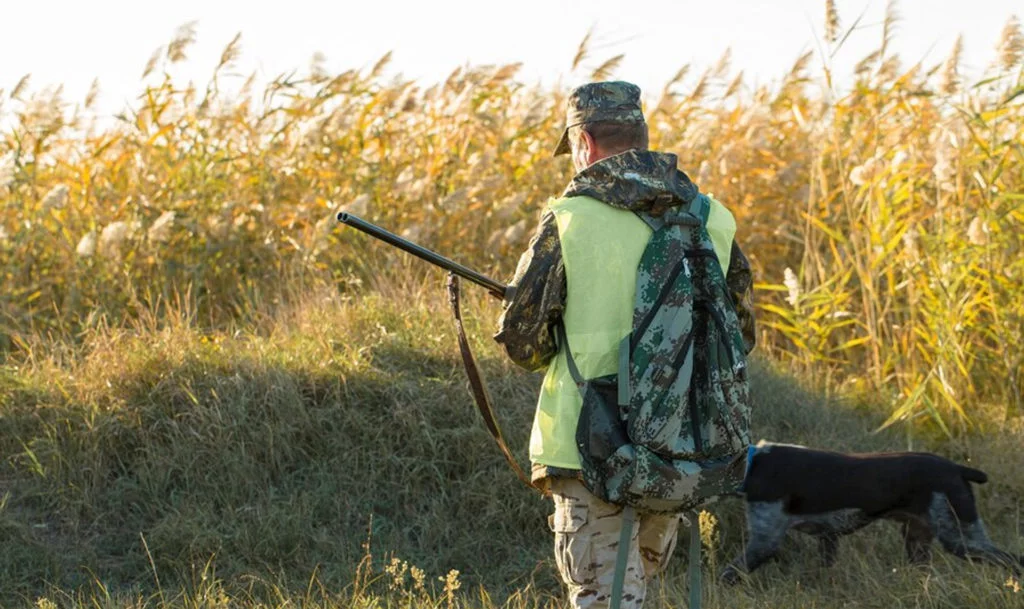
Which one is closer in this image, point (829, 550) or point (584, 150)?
point (584, 150)

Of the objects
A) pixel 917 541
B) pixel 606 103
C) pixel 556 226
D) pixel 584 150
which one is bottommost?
pixel 917 541

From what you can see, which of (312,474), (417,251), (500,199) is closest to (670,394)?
(417,251)

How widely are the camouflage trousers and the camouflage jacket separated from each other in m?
0.44

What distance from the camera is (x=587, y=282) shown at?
3240mm

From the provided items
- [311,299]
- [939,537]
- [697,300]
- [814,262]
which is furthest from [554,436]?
[814,262]

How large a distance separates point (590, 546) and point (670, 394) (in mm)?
504

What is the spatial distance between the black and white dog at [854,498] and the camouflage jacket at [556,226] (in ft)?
7.18

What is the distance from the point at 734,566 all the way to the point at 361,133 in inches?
174

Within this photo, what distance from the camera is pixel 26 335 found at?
7.42 metres

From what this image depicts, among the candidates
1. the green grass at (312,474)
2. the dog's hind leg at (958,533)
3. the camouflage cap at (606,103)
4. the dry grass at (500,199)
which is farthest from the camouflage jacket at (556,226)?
the dry grass at (500,199)

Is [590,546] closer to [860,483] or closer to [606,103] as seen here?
[606,103]

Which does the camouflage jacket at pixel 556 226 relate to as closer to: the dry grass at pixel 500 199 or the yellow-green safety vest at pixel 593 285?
the yellow-green safety vest at pixel 593 285

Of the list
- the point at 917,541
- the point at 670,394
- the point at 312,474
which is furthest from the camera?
the point at 312,474

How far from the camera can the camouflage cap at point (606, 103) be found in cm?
326
